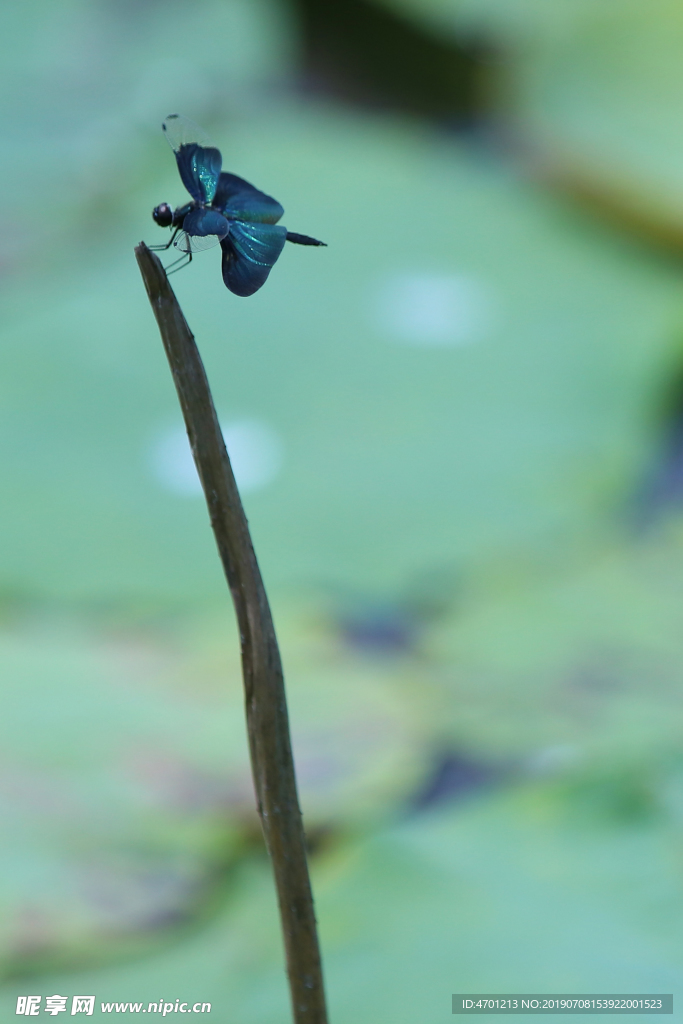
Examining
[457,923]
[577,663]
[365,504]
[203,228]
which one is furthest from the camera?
[365,504]

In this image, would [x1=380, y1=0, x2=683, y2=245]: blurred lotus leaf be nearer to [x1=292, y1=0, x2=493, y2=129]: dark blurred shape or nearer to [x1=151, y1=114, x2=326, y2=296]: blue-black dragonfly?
[x1=292, y1=0, x2=493, y2=129]: dark blurred shape

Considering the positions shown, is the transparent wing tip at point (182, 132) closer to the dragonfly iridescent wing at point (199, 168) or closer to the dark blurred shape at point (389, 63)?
the dragonfly iridescent wing at point (199, 168)

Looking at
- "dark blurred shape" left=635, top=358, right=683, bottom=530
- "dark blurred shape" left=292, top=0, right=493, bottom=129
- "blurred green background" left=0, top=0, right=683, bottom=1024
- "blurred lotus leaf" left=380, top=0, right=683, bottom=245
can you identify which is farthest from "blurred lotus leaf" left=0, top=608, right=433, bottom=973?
"dark blurred shape" left=292, top=0, right=493, bottom=129

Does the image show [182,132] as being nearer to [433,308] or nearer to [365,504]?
[365,504]

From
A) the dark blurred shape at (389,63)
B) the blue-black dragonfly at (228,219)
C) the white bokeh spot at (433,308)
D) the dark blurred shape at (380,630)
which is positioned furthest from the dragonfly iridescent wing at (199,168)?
the dark blurred shape at (389,63)

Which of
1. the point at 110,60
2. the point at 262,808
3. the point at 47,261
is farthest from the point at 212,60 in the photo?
the point at 262,808

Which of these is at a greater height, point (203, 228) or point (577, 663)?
point (577, 663)

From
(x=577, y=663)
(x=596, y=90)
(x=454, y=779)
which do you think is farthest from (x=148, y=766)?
(x=596, y=90)
